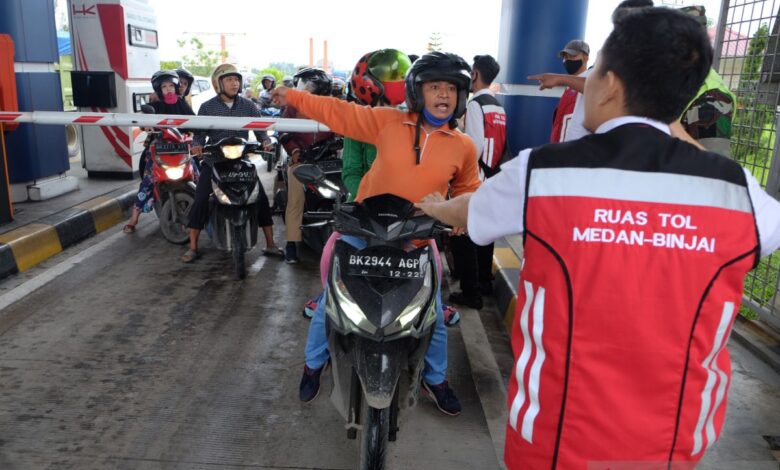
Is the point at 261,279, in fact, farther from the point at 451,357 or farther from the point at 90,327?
the point at 451,357

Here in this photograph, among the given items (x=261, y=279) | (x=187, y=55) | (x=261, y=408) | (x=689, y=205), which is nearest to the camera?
(x=689, y=205)

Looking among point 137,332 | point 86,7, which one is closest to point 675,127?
point 137,332

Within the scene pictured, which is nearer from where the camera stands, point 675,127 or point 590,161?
point 590,161

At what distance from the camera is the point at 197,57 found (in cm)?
3484

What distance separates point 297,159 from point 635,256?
4814 mm

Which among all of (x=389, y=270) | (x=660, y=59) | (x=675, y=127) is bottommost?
(x=389, y=270)

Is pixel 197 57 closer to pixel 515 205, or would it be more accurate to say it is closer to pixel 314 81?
pixel 314 81

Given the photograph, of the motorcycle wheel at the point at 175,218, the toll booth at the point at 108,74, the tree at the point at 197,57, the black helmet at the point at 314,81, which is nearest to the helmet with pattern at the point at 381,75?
the black helmet at the point at 314,81

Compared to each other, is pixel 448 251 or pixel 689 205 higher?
pixel 689 205

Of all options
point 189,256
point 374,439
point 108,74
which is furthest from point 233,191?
point 108,74

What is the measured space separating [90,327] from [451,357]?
228cm

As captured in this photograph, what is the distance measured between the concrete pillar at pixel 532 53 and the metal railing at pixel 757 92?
98.8 inches

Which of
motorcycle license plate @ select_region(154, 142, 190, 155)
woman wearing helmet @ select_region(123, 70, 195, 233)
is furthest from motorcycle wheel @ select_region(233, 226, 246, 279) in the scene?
woman wearing helmet @ select_region(123, 70, 195, 233)

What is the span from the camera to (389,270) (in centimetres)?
246
